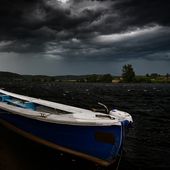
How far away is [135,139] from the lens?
1528cm

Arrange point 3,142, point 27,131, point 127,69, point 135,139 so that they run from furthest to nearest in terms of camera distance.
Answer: point 127,69
point 135,139
point 3,142
point 27,131

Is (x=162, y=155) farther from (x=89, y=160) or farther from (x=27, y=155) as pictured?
(x=27, y=155)

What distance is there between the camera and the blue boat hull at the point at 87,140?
29.3ft

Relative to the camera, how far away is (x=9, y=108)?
40.5ft

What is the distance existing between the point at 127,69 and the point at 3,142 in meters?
184

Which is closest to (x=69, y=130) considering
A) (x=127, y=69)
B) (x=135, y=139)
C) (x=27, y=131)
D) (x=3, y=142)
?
(x=27, y=131)

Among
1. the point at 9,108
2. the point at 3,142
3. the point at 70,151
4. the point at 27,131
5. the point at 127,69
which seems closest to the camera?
the point at 70,151

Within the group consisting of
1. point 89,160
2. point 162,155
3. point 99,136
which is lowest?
point 162,155

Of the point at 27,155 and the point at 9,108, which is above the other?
the point at 9,108

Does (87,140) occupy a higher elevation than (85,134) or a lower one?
lower

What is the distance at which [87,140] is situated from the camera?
30.0 ft

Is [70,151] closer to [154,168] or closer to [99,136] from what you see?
[99,136]

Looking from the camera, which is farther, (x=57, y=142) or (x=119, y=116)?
(x=119, y=116)

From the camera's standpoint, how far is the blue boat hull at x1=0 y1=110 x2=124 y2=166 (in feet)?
29.3
